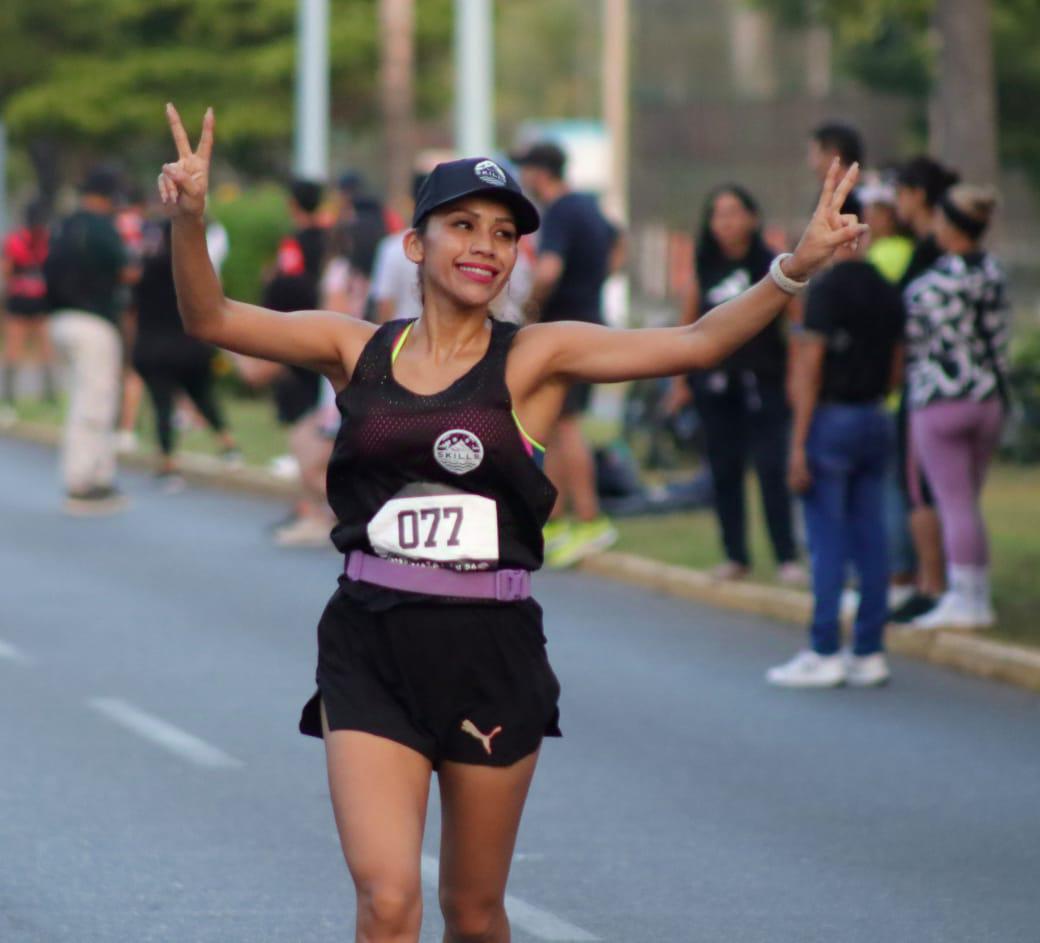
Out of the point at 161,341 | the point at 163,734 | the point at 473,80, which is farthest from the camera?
the point at 473,80

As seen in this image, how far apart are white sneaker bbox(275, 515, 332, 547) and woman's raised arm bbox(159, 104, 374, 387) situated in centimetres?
937

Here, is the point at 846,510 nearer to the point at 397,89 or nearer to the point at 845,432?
the point at 845,432

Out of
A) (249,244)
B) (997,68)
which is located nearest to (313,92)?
(249,244)

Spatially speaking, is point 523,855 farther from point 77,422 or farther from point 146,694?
point 77,422

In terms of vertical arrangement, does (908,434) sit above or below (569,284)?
below

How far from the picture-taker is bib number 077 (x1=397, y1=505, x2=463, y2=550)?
Answer: 460 centimetres

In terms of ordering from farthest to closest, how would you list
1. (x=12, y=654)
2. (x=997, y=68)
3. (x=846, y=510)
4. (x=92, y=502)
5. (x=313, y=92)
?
(x=997, y=68), (x=313, y=92), (x=92, y=502), (x=12, y=654), (x=846, y=510)

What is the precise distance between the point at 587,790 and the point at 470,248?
3.43m

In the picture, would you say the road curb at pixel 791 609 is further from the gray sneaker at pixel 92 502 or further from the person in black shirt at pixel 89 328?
the person in black shirt at pixel 89 328

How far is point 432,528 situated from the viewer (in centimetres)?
460

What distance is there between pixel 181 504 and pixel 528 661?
1232 centimetres

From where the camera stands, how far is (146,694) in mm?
9461

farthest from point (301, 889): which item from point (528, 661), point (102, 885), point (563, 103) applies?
point (563, 103)

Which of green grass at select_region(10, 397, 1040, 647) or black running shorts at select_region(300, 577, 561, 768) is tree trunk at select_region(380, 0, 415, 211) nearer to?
green grass at select_region(10, 397, 1040, 647)
